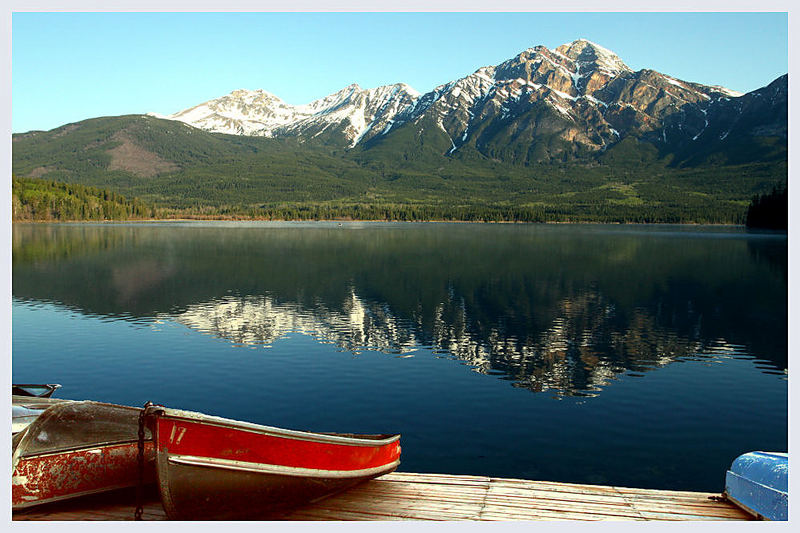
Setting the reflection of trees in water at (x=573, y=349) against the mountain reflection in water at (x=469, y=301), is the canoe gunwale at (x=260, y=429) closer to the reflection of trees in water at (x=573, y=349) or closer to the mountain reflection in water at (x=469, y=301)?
the reflection of trees in water at (x=573, y=349)

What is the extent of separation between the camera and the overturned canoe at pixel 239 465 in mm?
12195

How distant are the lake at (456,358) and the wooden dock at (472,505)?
489 cm

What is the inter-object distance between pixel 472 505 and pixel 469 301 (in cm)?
4209

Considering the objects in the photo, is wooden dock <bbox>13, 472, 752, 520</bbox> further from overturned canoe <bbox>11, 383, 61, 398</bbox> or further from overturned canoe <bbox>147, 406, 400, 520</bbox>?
overturned canoe <bbox>11, 383, 61, 398</bbox>

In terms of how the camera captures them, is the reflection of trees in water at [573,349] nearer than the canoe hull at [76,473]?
No

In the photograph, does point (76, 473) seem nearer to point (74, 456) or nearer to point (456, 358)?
point (74, 456)

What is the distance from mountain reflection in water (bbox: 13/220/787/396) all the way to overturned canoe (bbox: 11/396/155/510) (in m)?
20.1

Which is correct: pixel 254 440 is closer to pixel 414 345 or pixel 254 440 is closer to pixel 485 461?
pixel 485 461

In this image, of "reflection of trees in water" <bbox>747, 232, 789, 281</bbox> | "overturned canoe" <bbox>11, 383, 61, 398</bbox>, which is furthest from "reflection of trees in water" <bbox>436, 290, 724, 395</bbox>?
"reflection of trees in water" <bbox>747, 232, 789, 281</bbox>

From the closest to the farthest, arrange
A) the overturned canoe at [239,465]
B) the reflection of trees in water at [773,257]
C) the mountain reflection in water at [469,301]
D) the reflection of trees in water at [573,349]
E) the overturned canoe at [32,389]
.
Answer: the overturned canoe at [239,465] < the overturned canoe at [32,389] < the reflection of trees in water at [573,349] < the mountain reflection in water at [469,301] < the reflection of trees in water at [773,257]

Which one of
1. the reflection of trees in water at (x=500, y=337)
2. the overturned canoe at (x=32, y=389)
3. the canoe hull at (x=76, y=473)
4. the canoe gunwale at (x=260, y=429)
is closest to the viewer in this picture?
the canoe gunwale at (x=260, y=429)

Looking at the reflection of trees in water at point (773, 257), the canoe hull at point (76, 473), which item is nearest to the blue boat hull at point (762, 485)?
the canoe hull at point (76, 473)

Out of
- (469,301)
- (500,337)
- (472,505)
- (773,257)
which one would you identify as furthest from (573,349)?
(773,257)

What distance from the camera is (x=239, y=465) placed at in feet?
41.5
